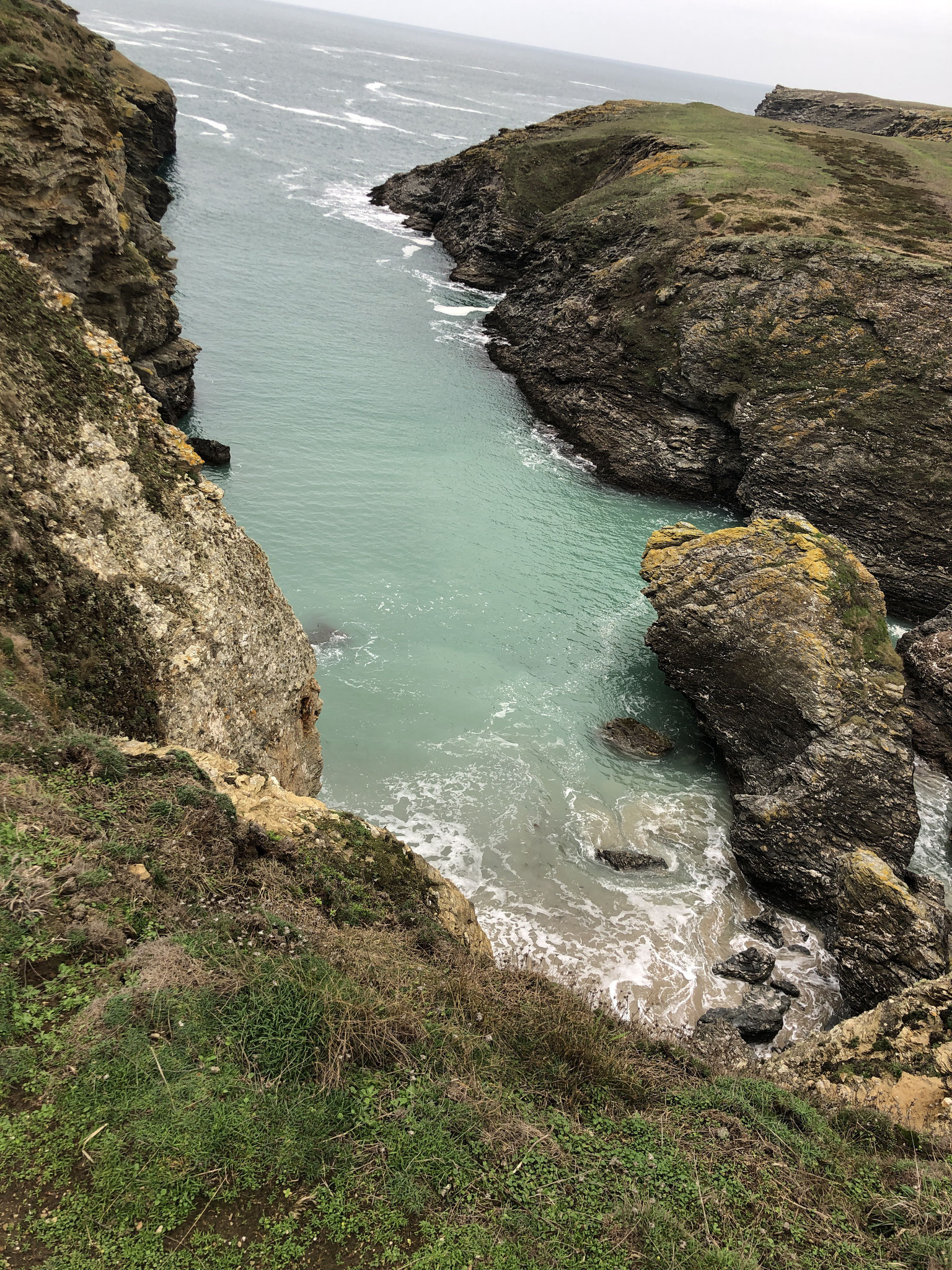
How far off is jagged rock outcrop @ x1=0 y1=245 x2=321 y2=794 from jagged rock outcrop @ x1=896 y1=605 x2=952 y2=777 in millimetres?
19642

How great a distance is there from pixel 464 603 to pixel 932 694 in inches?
605

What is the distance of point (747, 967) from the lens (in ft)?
49.8

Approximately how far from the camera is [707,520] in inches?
1297

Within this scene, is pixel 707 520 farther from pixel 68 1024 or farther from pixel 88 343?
pixel 68 1024

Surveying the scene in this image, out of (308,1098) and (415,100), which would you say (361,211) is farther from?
(415,100)

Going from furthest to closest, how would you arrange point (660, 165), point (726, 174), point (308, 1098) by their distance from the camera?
→ point (660, 165) → point (726, 174) → point (308, 1098)

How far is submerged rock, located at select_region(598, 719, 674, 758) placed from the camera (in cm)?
2023

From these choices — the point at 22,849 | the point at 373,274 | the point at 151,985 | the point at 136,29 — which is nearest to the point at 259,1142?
the point at 151,985

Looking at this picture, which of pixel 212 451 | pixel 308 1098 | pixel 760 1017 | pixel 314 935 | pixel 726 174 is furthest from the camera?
pixel 726 174

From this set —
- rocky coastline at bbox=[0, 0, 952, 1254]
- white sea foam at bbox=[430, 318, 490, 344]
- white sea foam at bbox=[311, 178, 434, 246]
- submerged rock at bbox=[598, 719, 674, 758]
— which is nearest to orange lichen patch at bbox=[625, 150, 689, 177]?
white sea foam at bbox=[430, 318, 490, 344]

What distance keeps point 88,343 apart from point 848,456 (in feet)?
99.0

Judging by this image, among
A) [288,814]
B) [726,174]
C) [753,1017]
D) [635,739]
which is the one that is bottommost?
[753,1017]

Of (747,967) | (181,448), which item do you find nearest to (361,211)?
(181,448)

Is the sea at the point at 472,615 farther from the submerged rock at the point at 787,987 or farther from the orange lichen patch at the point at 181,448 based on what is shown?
the orange lichen patch at the point at 181,448
